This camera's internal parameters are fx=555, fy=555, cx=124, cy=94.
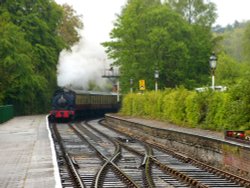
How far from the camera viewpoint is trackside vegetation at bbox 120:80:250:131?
20.4 metres

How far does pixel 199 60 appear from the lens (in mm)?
54000

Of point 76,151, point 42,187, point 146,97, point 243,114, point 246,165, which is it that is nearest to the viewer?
point 42,187

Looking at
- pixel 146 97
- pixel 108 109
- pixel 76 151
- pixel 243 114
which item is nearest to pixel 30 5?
pixel 108 109

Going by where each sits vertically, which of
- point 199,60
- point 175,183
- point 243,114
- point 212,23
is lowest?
point 175,183

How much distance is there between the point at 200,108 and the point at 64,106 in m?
24.5

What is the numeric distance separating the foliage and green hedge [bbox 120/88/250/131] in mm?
7449

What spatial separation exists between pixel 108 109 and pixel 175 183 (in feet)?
176

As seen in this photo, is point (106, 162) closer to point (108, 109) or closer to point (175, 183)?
point (175, 183)

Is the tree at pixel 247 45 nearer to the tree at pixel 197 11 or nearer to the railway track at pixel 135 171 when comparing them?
the tree at pixel 197 11

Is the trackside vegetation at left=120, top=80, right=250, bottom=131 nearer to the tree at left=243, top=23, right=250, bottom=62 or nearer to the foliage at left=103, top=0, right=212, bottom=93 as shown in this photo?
the foliage at left=103, top=0, right=212, bottom=93

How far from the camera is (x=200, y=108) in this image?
2678 cm

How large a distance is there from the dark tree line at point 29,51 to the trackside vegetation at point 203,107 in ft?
42.6

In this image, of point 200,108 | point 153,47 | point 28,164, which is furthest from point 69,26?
point 28,164

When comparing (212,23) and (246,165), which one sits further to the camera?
(212,23)
